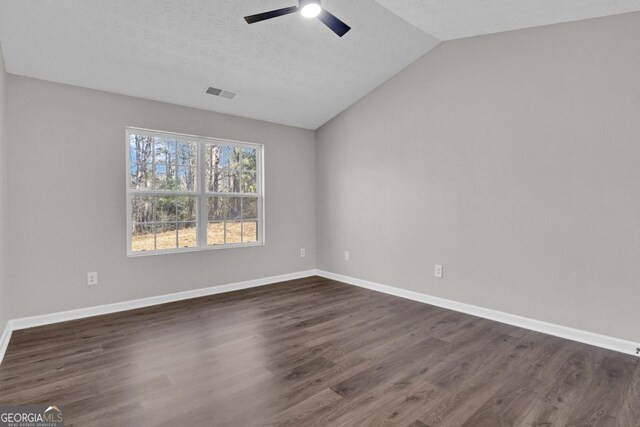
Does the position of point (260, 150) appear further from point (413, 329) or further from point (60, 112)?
point (413, 329)

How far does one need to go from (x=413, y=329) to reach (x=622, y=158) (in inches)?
84.5

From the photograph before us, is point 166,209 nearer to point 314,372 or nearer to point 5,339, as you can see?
point 5,339

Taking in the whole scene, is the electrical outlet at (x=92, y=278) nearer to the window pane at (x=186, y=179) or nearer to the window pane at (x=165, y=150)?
the window pane at (x=186, y=179)

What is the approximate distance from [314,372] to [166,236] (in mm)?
2562

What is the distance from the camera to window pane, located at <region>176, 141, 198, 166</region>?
4.07m

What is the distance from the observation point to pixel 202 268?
4203 mm

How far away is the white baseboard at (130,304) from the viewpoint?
314cm

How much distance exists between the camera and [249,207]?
471cm

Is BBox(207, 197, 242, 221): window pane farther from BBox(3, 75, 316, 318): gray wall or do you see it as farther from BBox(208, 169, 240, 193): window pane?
BBox(3, 75, 316, 318): gray wall

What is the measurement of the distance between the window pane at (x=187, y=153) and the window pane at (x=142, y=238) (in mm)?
857

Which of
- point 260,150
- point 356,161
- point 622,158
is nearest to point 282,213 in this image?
point 260,150

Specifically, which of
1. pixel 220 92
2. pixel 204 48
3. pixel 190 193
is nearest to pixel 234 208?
pixel 190 193

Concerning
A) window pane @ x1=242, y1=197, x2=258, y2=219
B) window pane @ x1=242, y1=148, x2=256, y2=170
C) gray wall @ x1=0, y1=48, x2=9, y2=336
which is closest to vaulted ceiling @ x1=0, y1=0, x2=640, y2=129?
gray wall @ x1=0, y1=48, x2=9, y2=336

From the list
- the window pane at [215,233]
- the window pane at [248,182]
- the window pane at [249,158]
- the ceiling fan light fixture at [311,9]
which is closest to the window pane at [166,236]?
the window pane at [215,233]
